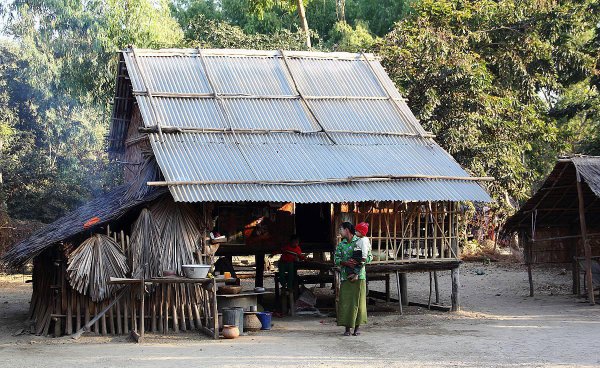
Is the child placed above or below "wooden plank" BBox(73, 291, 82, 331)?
above

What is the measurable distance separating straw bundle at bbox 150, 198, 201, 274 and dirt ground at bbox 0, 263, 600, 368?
4.01 ft

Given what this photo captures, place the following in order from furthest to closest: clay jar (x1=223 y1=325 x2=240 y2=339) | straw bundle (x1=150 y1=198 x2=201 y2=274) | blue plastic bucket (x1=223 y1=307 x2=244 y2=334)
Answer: straw bundle (x1=150 y1=198 x2=201 y2=274), blue plastic bucket (x1=223 y1=307 x2=244 y2=334), clay jar (x1=223 y1=325 x2=240 y2=339)

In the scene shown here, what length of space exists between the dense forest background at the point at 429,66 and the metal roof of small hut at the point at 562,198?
497 cm

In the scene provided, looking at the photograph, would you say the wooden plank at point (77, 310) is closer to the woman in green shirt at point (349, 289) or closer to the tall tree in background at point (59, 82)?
the woman in green shirt at point (349, 289)

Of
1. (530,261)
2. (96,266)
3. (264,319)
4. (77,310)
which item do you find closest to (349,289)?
(264,319)

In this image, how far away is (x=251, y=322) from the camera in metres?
12.5

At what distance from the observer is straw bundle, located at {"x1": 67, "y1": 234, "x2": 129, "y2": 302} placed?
11.7 meters

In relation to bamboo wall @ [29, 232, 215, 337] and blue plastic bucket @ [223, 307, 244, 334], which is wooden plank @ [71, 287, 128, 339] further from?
blue plastic bucket @ [223, 307, 244, 334]

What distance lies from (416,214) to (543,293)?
17.4 feet

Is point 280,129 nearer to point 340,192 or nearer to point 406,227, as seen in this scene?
point 340,192

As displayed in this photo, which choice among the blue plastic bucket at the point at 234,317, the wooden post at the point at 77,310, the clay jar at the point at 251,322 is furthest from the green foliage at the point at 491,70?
the wooden post at the point at 77,310

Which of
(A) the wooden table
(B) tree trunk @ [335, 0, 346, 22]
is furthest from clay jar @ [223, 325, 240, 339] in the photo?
(B) tree trunk @ [335, 0, 346, 22]

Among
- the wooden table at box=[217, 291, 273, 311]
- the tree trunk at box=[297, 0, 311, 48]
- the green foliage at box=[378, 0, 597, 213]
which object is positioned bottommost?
the wooden table at box=[217, 291, 273, 311]

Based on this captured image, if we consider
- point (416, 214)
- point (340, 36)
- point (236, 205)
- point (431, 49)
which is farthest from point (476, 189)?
point (340, 36)
